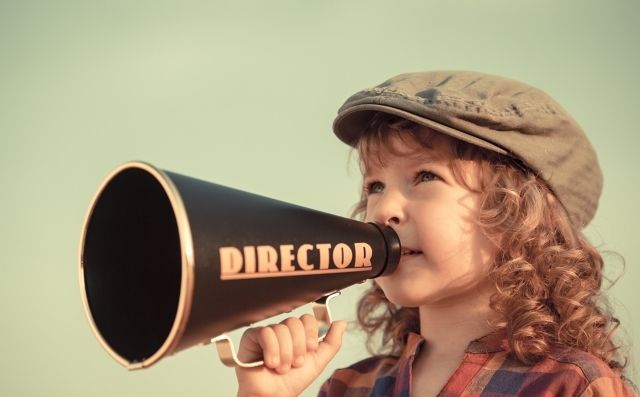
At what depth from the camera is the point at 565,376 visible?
1.29 m

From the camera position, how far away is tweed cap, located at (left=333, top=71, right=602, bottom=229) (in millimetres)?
1423

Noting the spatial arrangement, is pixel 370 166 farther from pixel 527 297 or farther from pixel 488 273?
pixel 527 297

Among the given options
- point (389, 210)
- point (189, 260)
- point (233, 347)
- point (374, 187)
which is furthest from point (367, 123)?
point (189, 260)

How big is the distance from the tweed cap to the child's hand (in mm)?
549

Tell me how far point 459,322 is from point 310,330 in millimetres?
432

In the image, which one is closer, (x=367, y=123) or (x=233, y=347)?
(x=233, y=347)

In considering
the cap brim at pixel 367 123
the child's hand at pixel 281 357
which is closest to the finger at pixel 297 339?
the child's hand at pixel 281 357

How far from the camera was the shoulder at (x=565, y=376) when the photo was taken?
1.27 m

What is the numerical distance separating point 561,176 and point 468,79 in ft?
1.11

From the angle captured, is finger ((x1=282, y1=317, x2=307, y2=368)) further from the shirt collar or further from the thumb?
the shirt collar

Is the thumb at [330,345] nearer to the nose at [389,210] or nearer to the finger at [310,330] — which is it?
the finger at [310,330]

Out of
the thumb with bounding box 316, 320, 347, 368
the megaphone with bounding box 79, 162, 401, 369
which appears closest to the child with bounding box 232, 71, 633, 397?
the thumb with bounding box 316, 320, 347, 368

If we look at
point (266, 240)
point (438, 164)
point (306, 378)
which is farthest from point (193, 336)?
point (438, 164)

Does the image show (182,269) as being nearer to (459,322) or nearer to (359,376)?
(459,322)
